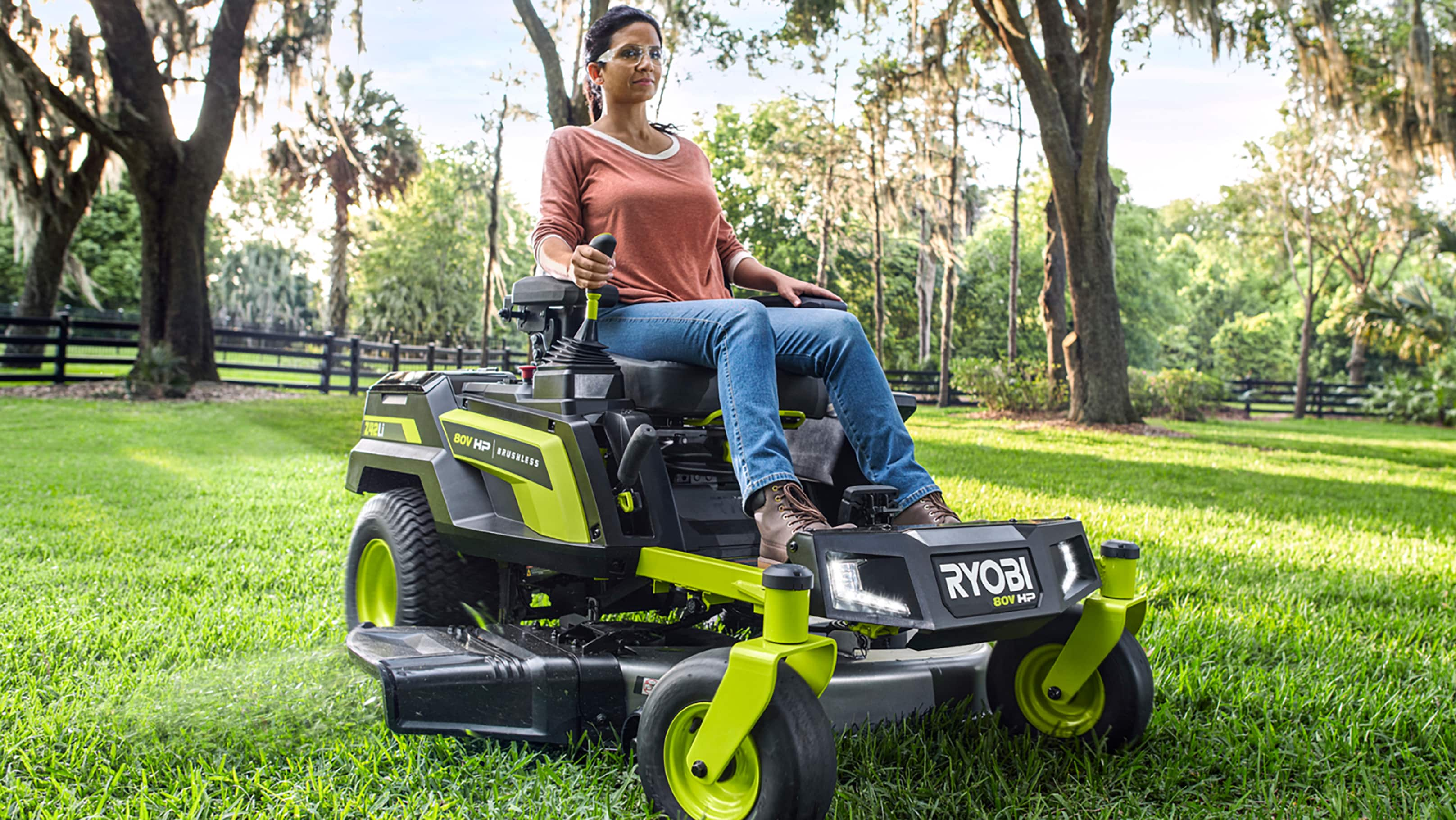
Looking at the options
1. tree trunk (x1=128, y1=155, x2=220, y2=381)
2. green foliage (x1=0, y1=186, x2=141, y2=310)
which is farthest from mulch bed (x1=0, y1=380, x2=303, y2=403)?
green foliage (x1=0, y1=186, x2=141, y2=310)

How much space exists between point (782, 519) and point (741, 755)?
45cm

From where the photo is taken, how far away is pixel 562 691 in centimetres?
226

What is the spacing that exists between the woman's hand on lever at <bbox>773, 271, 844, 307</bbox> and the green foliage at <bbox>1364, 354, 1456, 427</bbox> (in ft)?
74.0

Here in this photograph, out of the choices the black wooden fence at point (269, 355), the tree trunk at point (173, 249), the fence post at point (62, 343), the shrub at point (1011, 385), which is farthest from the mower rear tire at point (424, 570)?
the shrub at point (1011, 385)

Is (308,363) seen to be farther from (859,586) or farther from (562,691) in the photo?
(859,586)

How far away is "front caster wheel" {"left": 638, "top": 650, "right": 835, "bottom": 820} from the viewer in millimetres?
1691

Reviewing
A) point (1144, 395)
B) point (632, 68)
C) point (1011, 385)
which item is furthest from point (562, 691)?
point (1144, 395)

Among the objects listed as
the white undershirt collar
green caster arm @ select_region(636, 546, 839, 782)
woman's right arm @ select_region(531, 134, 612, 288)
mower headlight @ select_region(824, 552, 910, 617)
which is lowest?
green caster arm @ select_region(636, 546, 839, 782)

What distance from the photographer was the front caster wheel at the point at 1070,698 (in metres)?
2.28

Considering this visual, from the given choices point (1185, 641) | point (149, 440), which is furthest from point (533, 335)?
point (149, 440)

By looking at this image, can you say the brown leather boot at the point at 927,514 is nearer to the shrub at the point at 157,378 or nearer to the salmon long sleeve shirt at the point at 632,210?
the salmon long sleeve shirt at the point at 632,210

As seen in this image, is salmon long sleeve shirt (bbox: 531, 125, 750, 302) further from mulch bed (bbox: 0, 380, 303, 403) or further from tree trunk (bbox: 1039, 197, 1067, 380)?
tree trunk (bbox: 1039, 197, 1067, 380)

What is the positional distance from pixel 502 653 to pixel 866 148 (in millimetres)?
18596

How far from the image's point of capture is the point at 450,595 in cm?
286
